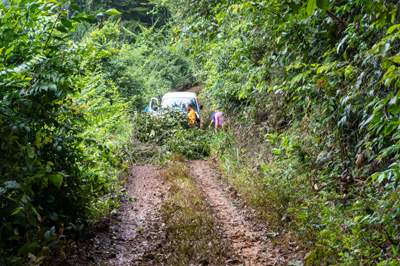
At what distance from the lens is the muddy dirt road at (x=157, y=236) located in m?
4.66

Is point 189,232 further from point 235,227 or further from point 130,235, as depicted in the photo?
point 235,227

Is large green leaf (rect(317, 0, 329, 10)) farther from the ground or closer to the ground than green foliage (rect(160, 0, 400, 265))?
farther from the ground

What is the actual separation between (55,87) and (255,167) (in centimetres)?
553

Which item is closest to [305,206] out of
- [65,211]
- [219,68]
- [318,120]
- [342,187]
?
[342,187]

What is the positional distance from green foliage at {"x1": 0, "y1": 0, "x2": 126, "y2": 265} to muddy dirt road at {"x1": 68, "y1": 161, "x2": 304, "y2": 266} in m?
0.70

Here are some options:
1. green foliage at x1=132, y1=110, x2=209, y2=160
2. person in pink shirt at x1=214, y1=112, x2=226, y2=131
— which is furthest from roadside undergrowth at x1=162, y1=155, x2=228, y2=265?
person in pink shirt at x1=214, y1=112, x2=226, y2=131

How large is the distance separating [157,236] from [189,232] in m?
0.68

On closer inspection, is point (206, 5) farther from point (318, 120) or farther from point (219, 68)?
point (318, 120)

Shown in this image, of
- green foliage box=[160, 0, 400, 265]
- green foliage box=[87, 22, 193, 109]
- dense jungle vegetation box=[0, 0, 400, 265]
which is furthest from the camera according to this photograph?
green foliage box=[87, 22, 193, 109]

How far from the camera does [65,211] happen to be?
14.0 feet

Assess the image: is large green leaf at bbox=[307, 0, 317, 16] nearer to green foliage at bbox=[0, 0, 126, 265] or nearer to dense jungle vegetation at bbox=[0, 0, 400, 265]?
dense jungle vegetation at bbox=[0, 0, 400, 265]

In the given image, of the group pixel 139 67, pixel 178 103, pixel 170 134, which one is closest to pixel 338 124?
pixel 170 134

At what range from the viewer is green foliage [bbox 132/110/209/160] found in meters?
12.5

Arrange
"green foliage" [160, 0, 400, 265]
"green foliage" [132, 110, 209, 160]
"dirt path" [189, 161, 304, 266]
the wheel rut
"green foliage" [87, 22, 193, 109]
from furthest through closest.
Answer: "green foliage" [87, 22, 193, 109]
"green foliage" [132, 110, 209, 160]
the wheel rut
"dirt path" [189, 161, 304, 266]
"green foliage" [160, 0, 400, 265]
